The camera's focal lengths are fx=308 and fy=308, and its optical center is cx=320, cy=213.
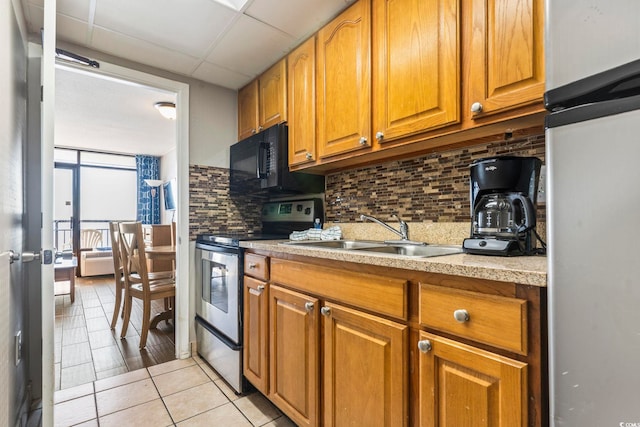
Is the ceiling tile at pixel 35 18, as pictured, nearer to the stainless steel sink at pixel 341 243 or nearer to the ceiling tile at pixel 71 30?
the ceiling tile at pixel 71 30

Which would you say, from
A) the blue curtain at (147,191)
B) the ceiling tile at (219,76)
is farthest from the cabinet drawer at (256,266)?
the blue curtain at (147,191)

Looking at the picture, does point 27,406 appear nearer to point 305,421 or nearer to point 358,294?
point 305,421

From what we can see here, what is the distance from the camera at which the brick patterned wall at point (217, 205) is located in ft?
7.96

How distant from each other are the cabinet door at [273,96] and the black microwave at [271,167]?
10cm

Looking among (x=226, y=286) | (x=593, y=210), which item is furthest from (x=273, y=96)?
(x=593, y=210)

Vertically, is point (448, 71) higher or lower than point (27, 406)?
higher

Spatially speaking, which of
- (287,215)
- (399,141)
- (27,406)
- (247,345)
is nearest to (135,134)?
(287,215)

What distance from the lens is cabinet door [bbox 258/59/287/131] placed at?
2.06m

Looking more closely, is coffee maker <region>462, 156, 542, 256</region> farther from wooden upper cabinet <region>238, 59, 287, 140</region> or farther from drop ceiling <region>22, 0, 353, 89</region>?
wooden upper cabinet <region>238, 59, 287, 140</region>

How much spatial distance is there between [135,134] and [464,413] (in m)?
5.48

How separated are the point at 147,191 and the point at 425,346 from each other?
678 centimetres

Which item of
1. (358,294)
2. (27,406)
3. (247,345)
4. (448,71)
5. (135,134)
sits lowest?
(27,406)

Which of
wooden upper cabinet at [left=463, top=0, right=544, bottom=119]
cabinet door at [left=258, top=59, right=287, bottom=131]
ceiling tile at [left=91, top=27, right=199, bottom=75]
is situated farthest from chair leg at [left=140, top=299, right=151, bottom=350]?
wooden upper cabinet at [left=463, top=0, right=544, bottom=119]

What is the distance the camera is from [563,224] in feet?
2.06
